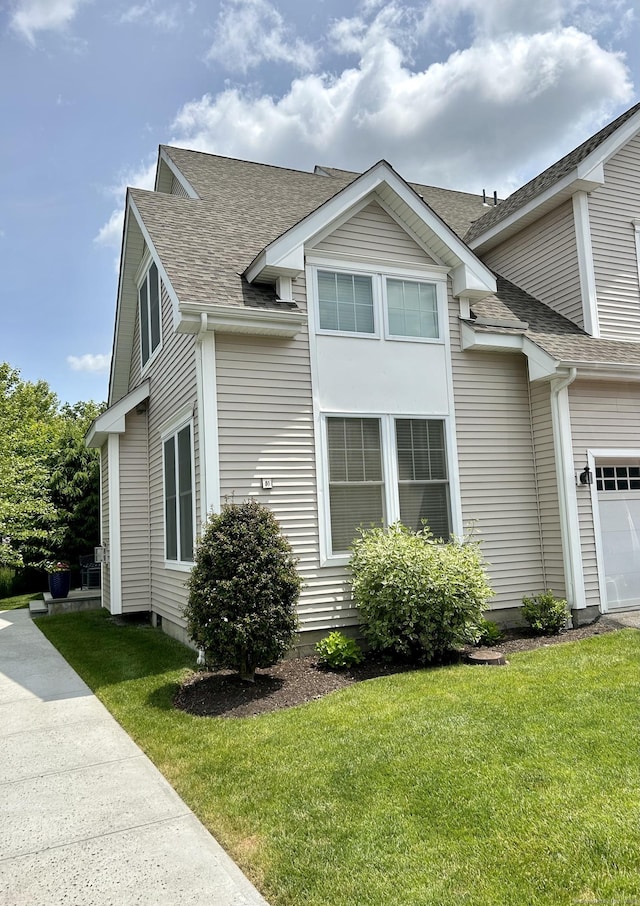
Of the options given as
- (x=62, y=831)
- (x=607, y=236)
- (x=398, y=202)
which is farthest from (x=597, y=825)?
(x=607, y=236)

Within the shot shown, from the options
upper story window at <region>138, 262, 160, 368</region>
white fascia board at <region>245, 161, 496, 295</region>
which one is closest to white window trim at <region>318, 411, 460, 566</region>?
white fascia board at <region>245, 161, 496, 295</region>

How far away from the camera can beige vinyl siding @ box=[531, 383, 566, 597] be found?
9203mm

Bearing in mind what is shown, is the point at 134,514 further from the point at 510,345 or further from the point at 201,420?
the point at 510,345

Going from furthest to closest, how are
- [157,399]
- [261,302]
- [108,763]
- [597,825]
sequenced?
[157,399], [261,302], [108,763], [597,825]

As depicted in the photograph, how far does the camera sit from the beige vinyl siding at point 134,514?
36.4 ft

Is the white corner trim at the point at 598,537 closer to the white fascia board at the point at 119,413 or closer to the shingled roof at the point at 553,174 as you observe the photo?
the shingled roof at the point at 553,174

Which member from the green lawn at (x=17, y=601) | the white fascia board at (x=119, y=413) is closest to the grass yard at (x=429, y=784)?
the white fascia board at (x=119, y=413)

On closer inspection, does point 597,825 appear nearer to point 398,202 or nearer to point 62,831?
point 62,831

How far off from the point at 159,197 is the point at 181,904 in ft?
32.5

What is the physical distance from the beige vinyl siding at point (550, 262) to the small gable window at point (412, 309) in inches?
110

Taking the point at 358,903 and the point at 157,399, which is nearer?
the point at 358,903

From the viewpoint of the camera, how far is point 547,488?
30.8 ft

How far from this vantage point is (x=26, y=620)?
501 inches

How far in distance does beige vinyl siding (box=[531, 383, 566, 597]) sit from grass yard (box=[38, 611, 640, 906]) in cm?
252
